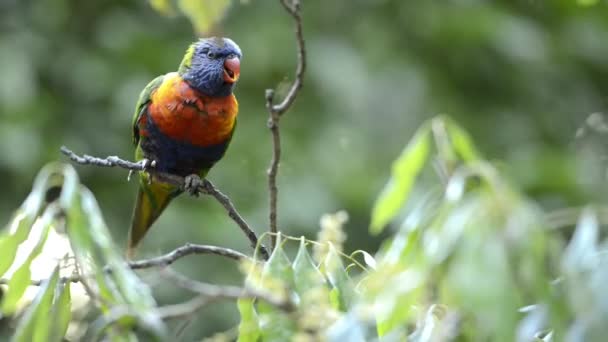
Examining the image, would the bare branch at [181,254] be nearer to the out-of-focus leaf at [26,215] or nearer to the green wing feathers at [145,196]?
the out-of-focus leaf at [26,215]

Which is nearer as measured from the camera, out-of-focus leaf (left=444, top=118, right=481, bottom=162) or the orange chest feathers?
out-of-focus leaf (left=444, top=118, right=481, bottom=162)

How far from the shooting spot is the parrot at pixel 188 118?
252 centimetres

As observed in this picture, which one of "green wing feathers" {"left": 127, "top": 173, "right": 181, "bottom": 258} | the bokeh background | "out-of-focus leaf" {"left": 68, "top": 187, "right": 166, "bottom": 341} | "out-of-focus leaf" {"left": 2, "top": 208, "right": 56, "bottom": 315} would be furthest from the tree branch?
the bokeh background

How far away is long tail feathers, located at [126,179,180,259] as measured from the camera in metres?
2.68

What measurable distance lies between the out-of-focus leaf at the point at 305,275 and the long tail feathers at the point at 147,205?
1.57 metres

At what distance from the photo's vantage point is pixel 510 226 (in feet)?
2.63

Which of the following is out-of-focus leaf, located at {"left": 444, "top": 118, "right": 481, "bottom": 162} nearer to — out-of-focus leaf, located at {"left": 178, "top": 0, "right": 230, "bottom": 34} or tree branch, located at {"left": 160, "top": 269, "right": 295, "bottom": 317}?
tree branch, located at {"left": 160, "top": 269, "right": 295, "bottom": 317}

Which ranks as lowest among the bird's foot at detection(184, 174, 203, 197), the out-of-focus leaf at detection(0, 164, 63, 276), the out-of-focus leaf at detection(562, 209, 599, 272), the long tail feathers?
the long tail feathers

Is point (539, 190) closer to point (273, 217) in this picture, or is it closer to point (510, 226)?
point (273, 217)

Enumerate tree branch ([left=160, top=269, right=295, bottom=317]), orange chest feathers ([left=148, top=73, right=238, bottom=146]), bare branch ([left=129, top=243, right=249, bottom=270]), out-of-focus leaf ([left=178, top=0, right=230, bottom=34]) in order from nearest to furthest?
tree branch ([left=160, top=269, right=295, bottom=317]) → bare branch ([left=129, top=243, right=249, bottom=270]) → out-of-focus leaf ([left=178, top=0, right=230, bottom=34]) → orange chest feathers ([left=148, top=73, right=238, bottom=146])

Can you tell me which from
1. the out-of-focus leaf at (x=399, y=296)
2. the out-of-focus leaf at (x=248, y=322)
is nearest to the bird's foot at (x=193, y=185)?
the out-of-focus leaf at (x=248, y=322)

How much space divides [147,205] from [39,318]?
1.76 metres

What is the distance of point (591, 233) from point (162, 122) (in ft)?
5.84

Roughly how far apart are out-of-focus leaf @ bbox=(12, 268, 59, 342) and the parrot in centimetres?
135
